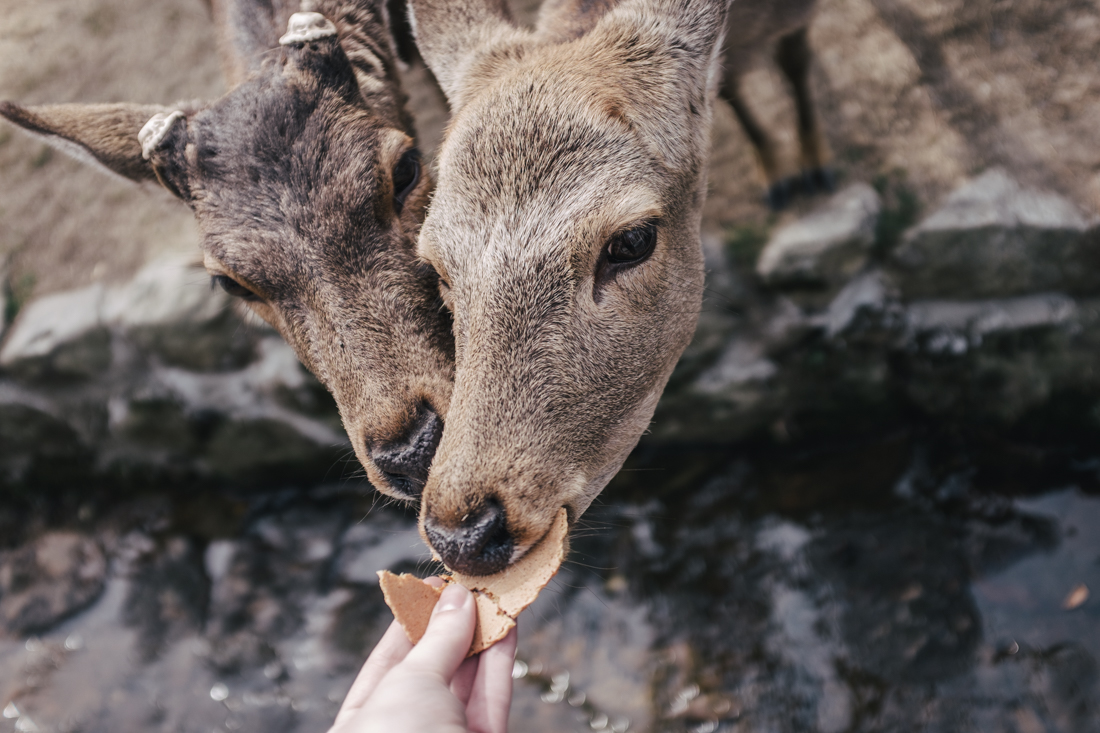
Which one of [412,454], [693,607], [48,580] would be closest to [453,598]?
[412,454]

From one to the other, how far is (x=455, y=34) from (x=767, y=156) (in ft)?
8.30

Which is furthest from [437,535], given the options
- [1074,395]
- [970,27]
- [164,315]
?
[970,27]

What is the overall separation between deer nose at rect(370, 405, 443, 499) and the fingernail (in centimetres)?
47

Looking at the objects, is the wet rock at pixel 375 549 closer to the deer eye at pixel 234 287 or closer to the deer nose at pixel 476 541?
the deer eye at pixel 234 287

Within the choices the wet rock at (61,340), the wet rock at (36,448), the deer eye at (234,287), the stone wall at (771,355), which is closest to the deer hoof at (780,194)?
the stone wall at (771,355)

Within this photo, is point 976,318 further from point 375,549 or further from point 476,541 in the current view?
point 375,549

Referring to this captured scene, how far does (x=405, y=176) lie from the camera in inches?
132

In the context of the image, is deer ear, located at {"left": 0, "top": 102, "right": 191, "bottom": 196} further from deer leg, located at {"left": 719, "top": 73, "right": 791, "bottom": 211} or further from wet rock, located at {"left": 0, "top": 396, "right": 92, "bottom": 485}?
deer leg, located at {"left": 719, "top": 73, "right": 791, "bottom": 211}

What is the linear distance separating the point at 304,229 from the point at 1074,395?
15.4ft

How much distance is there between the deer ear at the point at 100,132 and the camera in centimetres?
354

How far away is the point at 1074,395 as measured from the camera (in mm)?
4617

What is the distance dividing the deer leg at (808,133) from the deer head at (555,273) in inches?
88.0

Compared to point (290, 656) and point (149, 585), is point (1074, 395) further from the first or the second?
point (149, 585)

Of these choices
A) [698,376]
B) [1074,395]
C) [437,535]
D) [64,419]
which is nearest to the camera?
[437,535]
